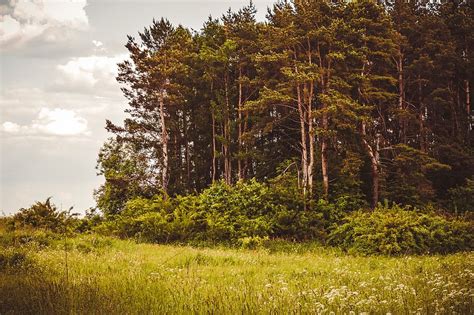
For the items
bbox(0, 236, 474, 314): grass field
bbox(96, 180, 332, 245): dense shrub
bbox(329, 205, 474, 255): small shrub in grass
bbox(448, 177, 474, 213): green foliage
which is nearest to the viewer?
bbox(0, 236, 474, 314): grass field

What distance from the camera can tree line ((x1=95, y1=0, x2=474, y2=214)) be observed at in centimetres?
2473

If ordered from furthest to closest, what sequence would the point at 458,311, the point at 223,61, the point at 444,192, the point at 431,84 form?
the point at 223,61
the point at 431,84
the point at 444,192
the point at 458,311

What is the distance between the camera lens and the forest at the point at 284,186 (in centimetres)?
779

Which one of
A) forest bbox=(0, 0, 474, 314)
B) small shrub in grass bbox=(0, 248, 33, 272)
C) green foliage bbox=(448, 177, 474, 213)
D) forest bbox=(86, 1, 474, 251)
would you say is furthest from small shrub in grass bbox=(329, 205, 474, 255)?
small shrub in grass bbox=(0, 248, 33, 272)

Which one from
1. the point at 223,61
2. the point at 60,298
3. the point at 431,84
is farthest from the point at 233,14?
the point at 60,298

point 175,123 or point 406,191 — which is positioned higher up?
point 175,123

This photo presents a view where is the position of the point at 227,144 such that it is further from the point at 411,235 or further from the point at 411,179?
the point at 411,235

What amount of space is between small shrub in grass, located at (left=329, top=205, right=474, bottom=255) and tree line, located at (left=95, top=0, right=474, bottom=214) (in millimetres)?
4464

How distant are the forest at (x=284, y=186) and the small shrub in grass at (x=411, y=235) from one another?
0.29ft

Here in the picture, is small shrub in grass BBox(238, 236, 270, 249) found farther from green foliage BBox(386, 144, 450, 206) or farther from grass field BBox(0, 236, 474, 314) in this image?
green foliage BBox(386, 144, 450, 206)

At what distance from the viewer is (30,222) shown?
22500 millimetres

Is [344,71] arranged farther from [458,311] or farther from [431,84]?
[458,311]

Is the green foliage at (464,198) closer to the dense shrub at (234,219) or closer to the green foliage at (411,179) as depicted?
the green foliage at (411,179)

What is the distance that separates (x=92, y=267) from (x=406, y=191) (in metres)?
21.6
